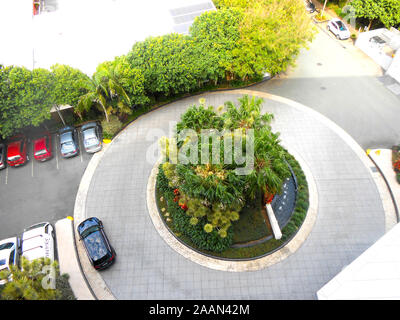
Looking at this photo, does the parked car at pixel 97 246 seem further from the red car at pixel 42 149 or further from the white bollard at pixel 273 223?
the white bollard at pixel 273 223

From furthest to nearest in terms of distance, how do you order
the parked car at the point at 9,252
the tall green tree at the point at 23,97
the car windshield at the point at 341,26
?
the car windshield at the point at 341,26
the tall green tree at the point at 23,97
the parked car at the point at 9,252

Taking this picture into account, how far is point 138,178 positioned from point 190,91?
12860mm

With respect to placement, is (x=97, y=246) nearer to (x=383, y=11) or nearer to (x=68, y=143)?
(x=68, y=143)

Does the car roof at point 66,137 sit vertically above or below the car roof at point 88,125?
below

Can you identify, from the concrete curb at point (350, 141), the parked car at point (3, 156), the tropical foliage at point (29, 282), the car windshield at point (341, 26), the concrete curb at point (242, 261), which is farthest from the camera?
the car windshield at point (341, 26)

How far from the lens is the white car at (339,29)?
4092 centimetres

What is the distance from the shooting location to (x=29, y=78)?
1109 inches

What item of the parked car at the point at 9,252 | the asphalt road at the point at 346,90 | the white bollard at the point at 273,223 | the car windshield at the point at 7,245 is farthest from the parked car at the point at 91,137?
the asphalt road at the point at 346,90

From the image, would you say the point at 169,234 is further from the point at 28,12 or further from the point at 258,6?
the point at 28,12

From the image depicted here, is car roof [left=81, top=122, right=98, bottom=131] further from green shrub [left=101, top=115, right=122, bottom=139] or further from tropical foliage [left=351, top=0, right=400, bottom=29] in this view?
tropical foliage [left=351, top=0, right=400, bottom=29]

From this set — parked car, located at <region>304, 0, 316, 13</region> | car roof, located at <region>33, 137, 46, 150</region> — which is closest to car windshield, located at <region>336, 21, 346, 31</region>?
parked car, located at <region>304, 0, 316, 13</region>

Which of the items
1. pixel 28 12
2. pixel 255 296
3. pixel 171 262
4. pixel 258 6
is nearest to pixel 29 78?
pixel 28 12

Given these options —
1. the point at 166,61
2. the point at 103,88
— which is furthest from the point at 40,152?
the point at 166,61

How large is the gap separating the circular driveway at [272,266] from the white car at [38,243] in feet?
11.0
